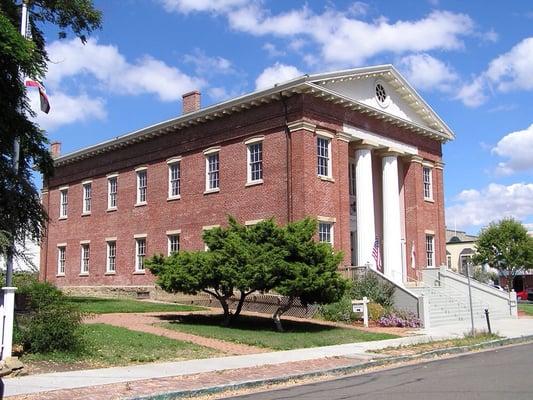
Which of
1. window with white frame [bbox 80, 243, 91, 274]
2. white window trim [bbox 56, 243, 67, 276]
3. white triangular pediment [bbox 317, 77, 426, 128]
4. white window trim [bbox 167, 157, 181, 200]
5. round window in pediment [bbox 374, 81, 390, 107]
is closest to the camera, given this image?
white triangular pediment [bbox 317, 77, 426, 128]

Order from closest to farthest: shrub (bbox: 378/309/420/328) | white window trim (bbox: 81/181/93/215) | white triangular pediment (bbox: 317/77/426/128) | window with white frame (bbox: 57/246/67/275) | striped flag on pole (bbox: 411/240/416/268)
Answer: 1. shrub (bbox: 378/309/420/328)
2. white triangular pediment (bbox: 317/77/426/128)
3. striped flag on pole (bbox: 411/240/416/268)
4. white window trim (bbox: 81/181/93/215)
5. window with white frame (bbox: 57/246/67/275)

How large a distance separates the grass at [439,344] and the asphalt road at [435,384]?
167cm

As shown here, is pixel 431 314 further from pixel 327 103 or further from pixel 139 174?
pixel 139 174

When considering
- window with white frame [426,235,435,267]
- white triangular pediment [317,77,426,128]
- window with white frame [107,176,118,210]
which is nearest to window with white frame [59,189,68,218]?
window with white frame [107,176,118,210]

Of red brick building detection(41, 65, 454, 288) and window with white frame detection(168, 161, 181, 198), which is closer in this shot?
red brick building detection(41, 65, 454, 288)

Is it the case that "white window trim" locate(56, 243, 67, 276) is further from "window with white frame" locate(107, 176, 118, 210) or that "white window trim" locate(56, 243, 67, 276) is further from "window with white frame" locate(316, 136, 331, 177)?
"window with white frame" locate(316, 136, 331, 177)

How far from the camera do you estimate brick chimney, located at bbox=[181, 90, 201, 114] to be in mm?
32312

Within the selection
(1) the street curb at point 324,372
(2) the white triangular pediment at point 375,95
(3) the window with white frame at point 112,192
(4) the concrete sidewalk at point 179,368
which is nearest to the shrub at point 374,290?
(4) the concrete sidewalk at point 179,368

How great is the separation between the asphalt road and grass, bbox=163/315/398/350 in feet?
13.5

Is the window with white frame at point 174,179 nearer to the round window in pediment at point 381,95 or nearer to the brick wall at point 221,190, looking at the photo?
the brick wall at point 221,190

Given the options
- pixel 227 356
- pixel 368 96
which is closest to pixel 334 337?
pixel 227 356

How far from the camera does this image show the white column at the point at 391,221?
100ft

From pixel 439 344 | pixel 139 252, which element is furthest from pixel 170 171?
pixel 439 344

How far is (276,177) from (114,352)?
14131 millimetres
